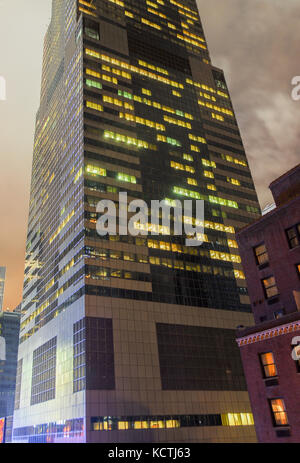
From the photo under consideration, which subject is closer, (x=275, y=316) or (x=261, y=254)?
(x=275, y=316)

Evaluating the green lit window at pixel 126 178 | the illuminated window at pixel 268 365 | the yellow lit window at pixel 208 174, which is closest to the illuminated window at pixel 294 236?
the illuminated window at pixel 268 365

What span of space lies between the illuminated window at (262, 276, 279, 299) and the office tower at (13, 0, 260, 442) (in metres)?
44.6

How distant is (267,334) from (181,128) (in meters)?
93.8

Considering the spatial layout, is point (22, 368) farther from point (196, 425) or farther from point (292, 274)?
point (292, 274)

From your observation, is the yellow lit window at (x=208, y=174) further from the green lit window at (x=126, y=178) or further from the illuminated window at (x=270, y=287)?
the illuminated window at (x=270, y=287)

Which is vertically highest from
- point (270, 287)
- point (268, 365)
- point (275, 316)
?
point (270, 287)

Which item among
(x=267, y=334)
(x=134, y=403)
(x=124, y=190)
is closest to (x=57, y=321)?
(x=134, y=403)

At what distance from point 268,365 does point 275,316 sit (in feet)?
17.5

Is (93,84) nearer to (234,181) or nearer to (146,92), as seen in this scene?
(146,92)

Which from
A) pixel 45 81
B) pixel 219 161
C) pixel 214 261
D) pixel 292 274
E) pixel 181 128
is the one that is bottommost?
pixel 292 274

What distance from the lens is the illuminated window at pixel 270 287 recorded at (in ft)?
126

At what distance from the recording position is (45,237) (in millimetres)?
113500

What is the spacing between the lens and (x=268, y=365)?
110 ft

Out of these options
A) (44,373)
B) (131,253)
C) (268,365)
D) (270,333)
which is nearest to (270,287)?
(270,333)
